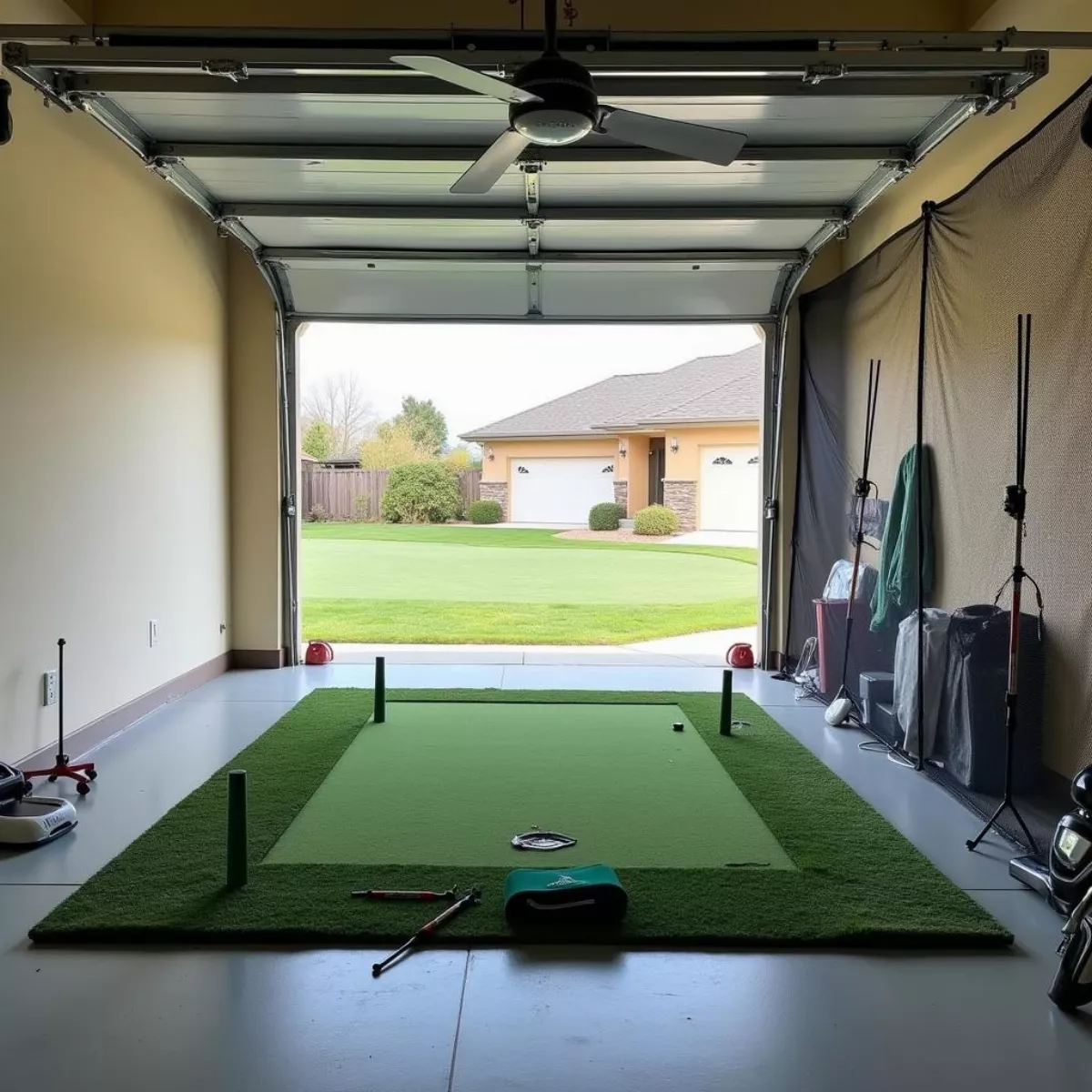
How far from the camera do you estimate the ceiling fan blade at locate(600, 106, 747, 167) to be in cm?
309

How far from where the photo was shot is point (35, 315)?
4.11 m

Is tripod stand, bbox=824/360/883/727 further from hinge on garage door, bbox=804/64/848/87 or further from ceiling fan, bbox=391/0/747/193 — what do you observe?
ceiling fan, bbox=391/0/747/193

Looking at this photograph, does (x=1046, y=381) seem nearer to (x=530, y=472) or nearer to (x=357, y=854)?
(x=357, y=854)

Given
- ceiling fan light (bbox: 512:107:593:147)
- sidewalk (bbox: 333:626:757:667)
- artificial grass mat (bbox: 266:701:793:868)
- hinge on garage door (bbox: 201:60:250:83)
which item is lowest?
sidewalk (bbox: 333:626:757:667)

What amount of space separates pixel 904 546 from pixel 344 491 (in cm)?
1342

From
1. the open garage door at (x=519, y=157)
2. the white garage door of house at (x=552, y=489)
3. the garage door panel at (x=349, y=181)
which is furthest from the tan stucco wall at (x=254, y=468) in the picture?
the white garage door of house at (x=552, y=489)

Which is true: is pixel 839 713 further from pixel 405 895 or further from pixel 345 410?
pixel 345 410

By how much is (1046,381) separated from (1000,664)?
4.10 ft

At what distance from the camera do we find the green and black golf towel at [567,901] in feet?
8.90

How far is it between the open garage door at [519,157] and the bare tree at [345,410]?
1659cm

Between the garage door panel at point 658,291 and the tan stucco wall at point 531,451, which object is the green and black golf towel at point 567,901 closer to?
the garage door panel at point 658,291

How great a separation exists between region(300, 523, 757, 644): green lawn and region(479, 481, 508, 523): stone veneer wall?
2.50 ft

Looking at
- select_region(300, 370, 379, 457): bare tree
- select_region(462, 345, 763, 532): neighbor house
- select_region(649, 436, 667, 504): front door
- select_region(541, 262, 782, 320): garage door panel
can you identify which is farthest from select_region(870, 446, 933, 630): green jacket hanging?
select_region(300, 370, 379, 457): bare tree

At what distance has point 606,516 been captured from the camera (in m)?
17.1
